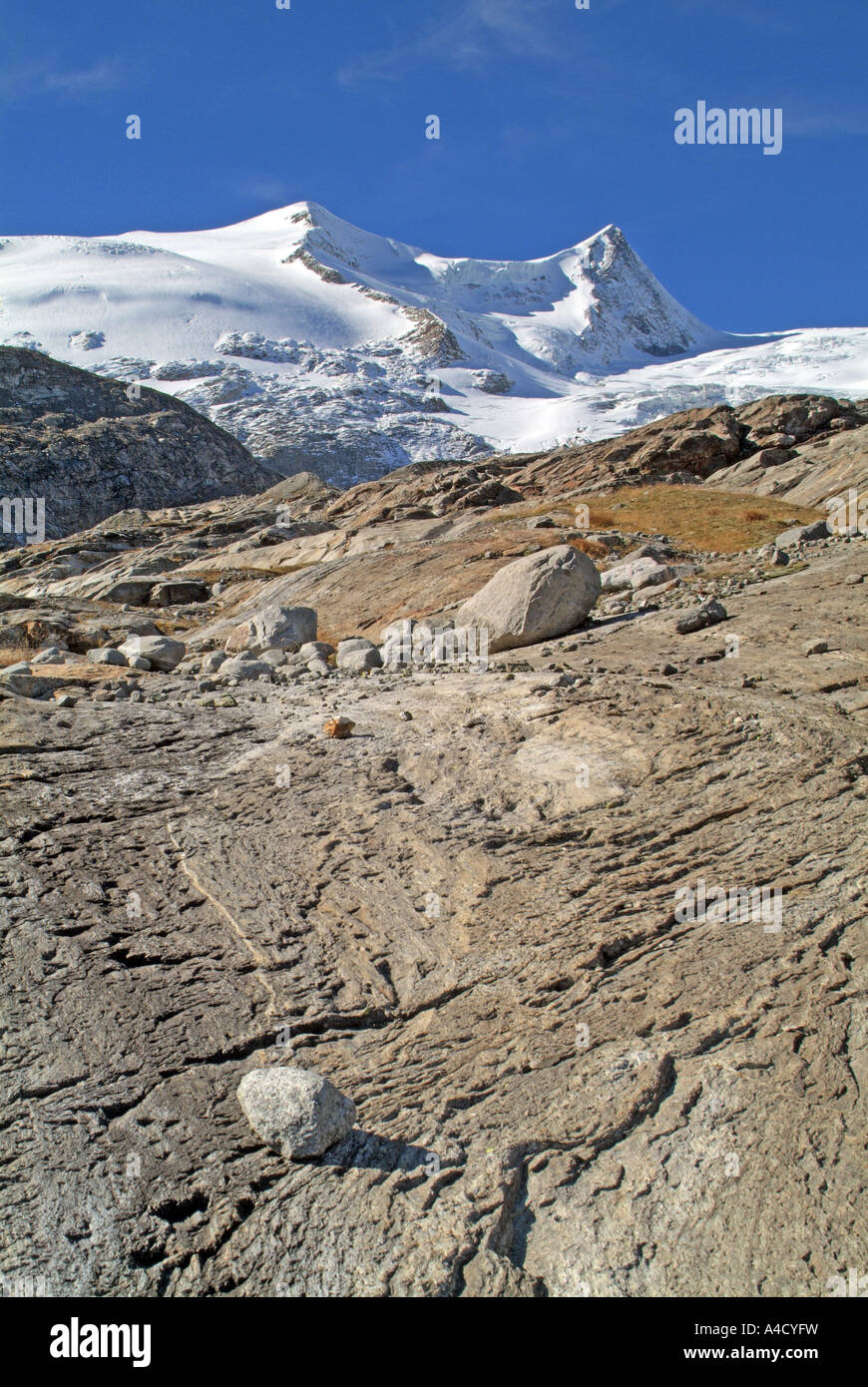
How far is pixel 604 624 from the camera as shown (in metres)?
12.9

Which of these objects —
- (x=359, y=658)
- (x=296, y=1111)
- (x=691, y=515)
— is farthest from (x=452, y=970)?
(x=691, y=515)

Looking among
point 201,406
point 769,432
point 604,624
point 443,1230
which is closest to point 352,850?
point 443,1230

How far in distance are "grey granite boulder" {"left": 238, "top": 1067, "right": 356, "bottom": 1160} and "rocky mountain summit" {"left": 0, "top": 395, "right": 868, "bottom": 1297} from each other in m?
0.02

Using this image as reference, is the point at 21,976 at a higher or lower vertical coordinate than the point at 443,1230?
higher

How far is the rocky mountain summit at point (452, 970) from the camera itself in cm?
404

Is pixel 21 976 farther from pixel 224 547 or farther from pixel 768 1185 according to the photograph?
pixel 224 547

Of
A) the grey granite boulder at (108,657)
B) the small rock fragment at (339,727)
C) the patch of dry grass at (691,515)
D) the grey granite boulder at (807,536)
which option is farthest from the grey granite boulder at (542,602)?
the patch of dry grass at (691,515)

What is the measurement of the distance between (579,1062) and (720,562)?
47.2 feet

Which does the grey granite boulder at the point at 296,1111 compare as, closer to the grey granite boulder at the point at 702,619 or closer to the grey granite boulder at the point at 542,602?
the grey granite boulder at the point at 702,619

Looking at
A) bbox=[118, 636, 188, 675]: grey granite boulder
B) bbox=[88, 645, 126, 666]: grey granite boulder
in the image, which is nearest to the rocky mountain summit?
bbox=[88, 645, 126, 666]: grey granite boulder

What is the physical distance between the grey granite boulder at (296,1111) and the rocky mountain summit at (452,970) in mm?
20

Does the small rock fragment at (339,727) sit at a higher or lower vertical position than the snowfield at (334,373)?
lower

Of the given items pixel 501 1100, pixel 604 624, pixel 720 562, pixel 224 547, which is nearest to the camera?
pixel 501 1100

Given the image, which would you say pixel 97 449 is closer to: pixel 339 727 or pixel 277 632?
pixel 277 632
